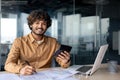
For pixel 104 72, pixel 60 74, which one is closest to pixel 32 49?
pixel 60 74

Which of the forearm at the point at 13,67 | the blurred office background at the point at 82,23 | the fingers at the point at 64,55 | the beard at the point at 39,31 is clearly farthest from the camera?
the blurred office background at the point at 82,23

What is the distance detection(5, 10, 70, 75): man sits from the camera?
218cm

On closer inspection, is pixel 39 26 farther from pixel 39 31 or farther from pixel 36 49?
pixel 36 49

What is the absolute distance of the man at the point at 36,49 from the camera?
2176 millimetres

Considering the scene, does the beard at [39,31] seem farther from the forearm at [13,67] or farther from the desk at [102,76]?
the desk at [102,76]

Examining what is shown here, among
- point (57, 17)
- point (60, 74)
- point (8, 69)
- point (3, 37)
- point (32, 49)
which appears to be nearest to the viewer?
point (60, 74)

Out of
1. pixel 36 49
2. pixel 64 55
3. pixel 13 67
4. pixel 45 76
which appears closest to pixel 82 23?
pixel 36 49

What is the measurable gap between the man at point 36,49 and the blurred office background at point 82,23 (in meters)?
3.71

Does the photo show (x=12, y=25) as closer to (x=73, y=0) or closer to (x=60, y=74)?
(x=73, y=0)

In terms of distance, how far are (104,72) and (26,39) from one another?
2.49 feet

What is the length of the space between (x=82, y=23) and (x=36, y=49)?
4336 mm

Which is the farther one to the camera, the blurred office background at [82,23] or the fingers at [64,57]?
the blurred office background at [82,23]

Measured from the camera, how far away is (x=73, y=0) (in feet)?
21.2

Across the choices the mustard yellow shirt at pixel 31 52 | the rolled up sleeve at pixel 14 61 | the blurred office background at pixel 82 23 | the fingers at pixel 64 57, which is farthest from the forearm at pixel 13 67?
the blurred office background at pixel 82 23
